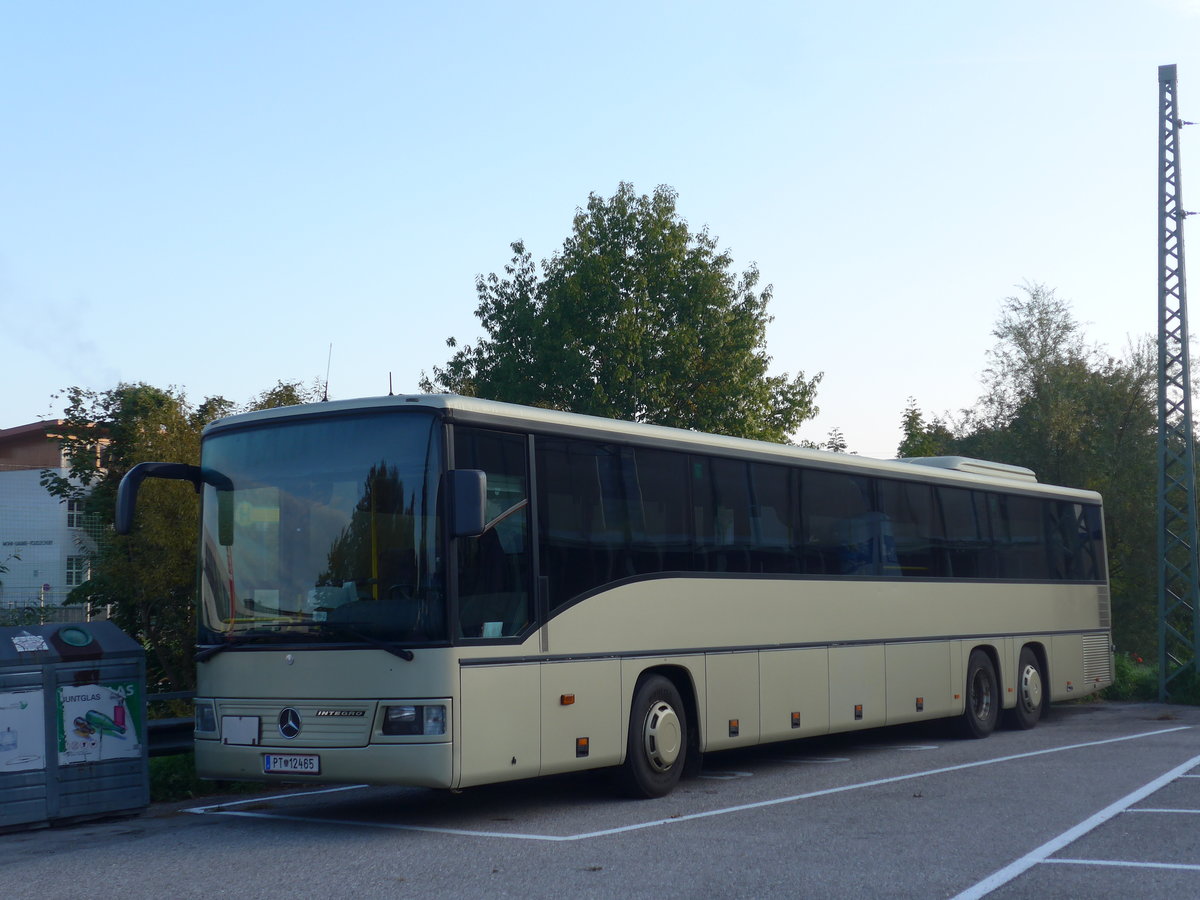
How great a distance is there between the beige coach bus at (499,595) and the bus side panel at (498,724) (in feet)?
0.06

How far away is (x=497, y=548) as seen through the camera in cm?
1005

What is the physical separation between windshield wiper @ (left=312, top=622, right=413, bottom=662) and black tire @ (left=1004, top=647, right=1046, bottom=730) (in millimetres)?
11486

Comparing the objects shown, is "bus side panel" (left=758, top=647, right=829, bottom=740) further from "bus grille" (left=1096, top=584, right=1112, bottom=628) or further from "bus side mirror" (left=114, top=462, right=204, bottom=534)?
"bus grille" (left=1096, top=584, right=1112, bottom=628)

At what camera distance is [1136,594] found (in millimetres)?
28641

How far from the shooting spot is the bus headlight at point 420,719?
367 inches

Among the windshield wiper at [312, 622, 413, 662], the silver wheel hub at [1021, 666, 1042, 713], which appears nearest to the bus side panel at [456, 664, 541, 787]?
the windshield wiper at [312, 622, 413, 662]

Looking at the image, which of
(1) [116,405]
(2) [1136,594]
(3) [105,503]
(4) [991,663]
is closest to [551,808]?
(4) [991,663]

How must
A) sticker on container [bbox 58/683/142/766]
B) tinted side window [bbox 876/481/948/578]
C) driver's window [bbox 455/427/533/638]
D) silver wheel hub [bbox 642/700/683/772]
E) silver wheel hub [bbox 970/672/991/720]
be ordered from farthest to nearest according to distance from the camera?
silver wheel hub [bbox 970/672/991/720] → tinted side window [bbox 876/481/948/578] → silver wheel hub [bbox 642/700/683/772] → sticker on container [bbox 58/683/142/766] → driver's window [bbox 455/427/533/638]

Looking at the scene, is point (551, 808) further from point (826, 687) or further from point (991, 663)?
point (991, 663)

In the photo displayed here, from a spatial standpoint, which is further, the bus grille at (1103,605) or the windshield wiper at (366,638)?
the bus grille at (1103,605)

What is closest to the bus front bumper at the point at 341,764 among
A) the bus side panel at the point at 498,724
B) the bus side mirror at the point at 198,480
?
the bus side panel at the point at 498,724

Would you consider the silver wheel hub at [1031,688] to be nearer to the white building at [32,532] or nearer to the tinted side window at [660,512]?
the tinted side window at [660,512]

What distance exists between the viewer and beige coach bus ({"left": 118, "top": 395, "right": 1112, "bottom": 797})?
9508 millimetres

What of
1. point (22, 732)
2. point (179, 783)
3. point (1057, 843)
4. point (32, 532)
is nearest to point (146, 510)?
point (179, 783)
